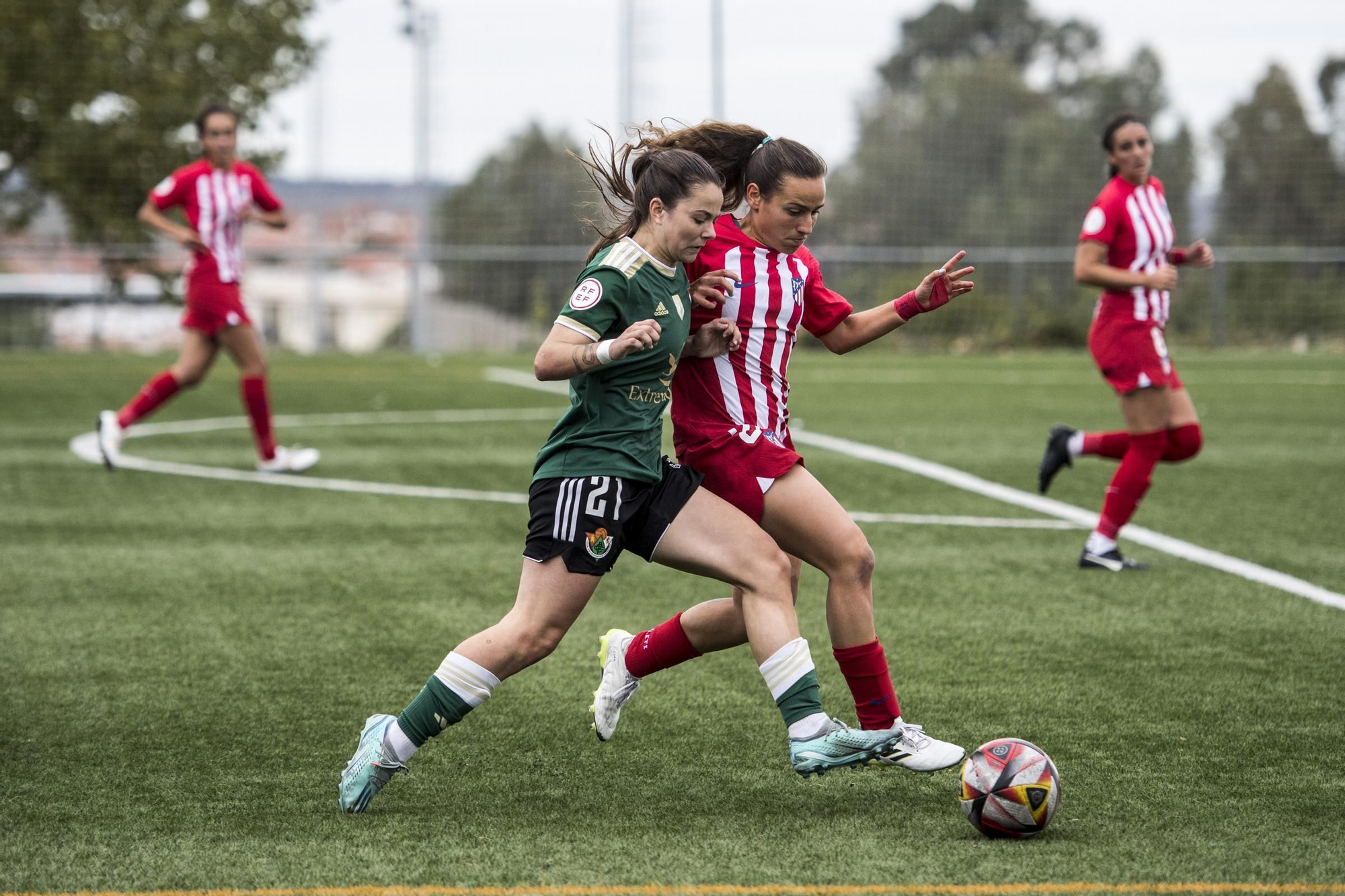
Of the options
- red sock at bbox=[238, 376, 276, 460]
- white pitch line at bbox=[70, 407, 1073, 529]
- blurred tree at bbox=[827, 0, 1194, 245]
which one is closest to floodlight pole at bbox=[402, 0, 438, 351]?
blurred tree at bbox=[827, 0, 1194, 245]

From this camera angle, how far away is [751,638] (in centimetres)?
383

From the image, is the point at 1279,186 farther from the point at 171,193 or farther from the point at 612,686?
the point at 612,686

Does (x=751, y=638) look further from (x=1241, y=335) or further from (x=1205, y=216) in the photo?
(x=1205, y=216)

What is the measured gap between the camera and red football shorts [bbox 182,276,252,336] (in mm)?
9719

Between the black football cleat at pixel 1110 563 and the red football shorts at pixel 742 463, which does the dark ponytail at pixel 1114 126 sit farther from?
the red football shorts at pixel 742 463

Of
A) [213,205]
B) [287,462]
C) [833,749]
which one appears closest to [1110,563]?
[833,749]

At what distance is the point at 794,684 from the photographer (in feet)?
12.3

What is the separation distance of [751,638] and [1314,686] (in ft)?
6.75

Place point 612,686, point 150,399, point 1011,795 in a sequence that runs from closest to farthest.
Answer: point 1011,795, point 612,686, point 150,399

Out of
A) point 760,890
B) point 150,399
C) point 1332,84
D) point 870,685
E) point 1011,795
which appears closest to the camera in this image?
point 760,890

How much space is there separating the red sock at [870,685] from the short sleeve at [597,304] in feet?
3.56

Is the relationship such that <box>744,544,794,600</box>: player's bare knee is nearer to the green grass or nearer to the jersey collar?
the green grass

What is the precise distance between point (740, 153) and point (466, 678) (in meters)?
1.60

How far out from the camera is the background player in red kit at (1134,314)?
6965 millimetres
